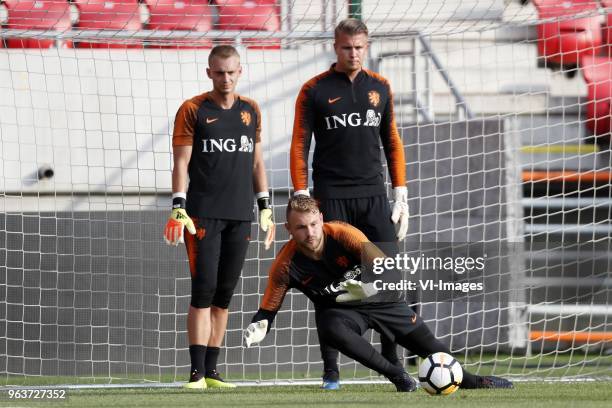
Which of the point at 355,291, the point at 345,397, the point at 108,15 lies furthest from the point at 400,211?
the point at 108,15

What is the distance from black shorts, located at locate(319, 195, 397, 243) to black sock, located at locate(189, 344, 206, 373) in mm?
948

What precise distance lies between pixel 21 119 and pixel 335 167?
8.54ft

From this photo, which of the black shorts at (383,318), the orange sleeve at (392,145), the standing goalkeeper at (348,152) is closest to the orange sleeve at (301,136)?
the standing goalkeeper at (348,152)

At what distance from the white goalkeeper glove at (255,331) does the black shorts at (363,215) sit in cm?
84

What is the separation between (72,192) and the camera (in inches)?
299

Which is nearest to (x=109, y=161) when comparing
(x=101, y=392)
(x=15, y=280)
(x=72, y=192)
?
(x=72, y=192)

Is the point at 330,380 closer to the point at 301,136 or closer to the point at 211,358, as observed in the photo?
the point at 211,358

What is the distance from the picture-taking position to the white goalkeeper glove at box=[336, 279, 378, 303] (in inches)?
213

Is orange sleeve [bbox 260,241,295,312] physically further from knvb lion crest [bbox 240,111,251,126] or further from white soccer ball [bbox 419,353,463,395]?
knvb lion crest [bbox 240,111,251,126]

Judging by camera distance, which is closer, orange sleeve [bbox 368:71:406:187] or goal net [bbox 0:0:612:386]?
orange sleeve [bbox 368:71:406:187]

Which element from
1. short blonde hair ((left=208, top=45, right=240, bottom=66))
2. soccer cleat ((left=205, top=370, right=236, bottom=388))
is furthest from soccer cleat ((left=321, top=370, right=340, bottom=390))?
short blonde hair ((left=208, top=45, right=240, bottom=66))

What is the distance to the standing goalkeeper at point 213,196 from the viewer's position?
19.8ft

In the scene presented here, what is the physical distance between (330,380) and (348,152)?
120 centimetres

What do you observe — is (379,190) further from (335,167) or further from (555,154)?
(555,154)
